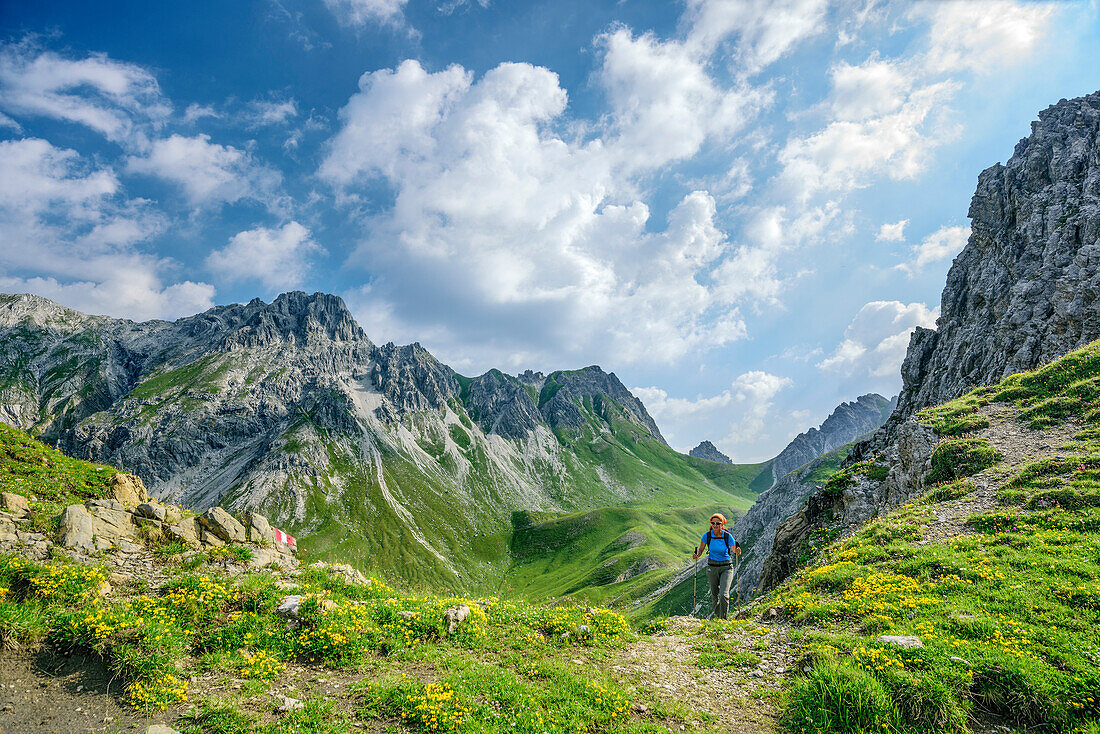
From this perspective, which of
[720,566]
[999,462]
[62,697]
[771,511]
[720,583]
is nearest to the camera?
[62,697]

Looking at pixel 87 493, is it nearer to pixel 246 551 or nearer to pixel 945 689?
pixel 246 551

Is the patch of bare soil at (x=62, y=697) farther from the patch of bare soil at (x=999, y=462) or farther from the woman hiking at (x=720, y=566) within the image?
the patch of bare soil at (x=999, y=462)

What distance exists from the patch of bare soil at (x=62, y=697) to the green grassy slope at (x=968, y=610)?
578 inches

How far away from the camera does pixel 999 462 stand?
2466 centimetres

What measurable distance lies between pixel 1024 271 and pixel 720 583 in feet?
303

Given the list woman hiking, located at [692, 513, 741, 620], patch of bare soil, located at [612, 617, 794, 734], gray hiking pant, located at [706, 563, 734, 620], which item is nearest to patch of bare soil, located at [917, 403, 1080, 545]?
woman hiking, located at [692, 513, 741, 620]

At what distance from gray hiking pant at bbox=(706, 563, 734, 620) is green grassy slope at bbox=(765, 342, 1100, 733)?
7.32ft

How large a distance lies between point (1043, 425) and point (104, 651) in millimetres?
45356

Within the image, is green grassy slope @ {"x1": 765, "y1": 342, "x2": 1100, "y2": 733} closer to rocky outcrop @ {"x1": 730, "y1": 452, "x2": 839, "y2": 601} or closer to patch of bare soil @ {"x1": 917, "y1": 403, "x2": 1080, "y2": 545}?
patch of bare soil @ {"x1": 917, "y1": 403, "x2": 1080, "y2": 545}

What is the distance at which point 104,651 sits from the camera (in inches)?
409

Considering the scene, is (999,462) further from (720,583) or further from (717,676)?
(717,676)

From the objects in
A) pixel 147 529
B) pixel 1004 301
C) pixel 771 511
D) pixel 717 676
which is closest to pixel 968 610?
pixel 717 676

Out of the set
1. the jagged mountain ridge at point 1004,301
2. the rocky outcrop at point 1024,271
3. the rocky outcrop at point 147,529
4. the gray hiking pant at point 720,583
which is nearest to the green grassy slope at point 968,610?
the gray hiking pant at point 720,583

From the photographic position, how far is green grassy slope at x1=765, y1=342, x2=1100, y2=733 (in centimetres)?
890
